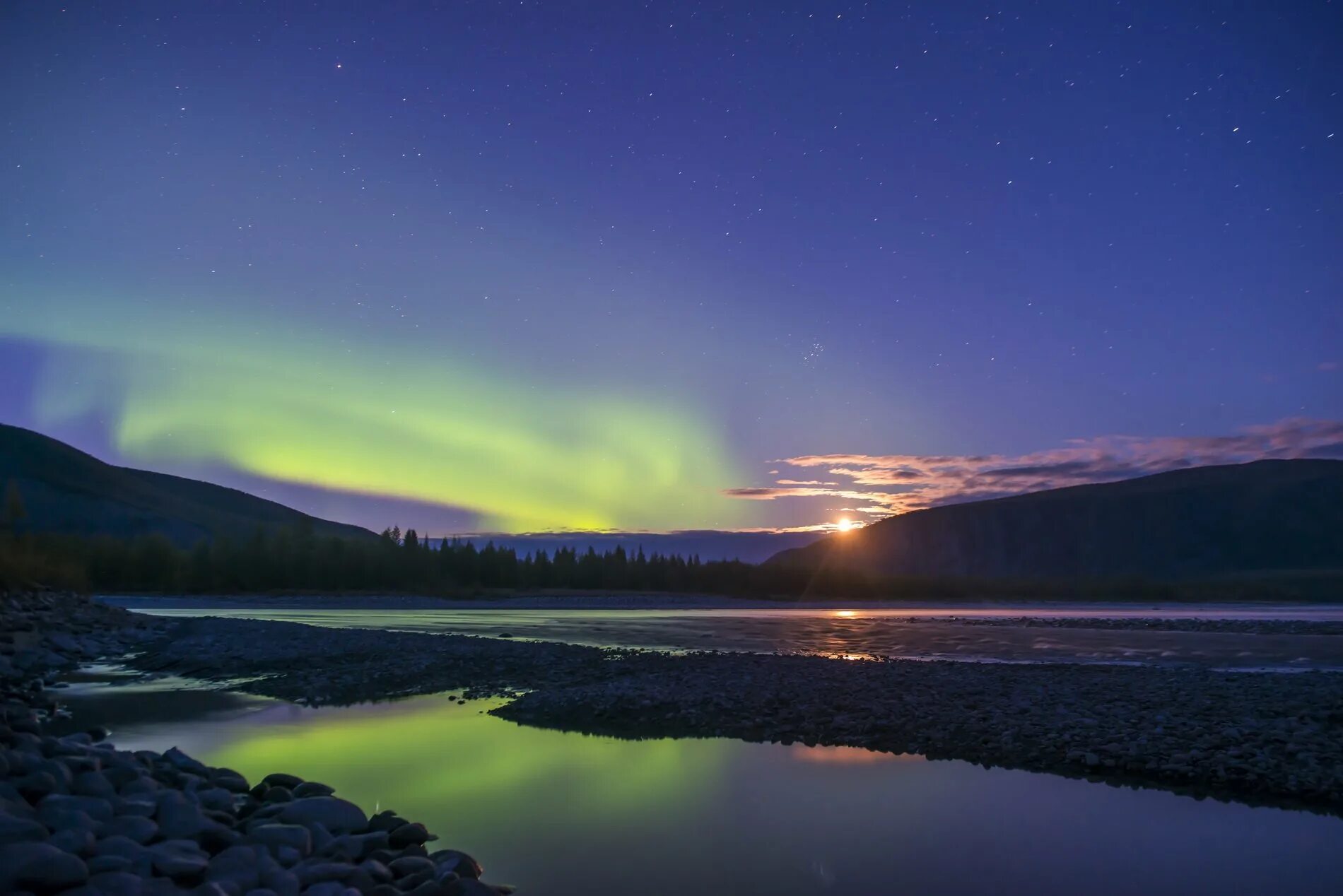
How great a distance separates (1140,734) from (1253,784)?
7.80 ft

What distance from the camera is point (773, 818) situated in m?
10.6

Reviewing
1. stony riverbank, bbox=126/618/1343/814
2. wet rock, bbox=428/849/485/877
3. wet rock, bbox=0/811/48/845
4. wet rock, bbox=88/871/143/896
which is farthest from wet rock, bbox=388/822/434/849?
stony riverbank, bbox=126/618/1343/814

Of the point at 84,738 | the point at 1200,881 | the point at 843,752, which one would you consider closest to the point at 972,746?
the point at 843,752

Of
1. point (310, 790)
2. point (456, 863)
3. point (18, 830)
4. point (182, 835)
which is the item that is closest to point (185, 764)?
point (310, 790)

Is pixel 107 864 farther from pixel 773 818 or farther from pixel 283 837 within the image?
pixel 773 818

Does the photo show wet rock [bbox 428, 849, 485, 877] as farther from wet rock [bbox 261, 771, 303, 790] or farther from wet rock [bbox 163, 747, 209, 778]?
wet rock [bbox 163, 747, 209, 778]

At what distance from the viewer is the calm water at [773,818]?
862 centimetres

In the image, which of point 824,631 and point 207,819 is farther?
point 824,631

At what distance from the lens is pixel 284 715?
17750mm

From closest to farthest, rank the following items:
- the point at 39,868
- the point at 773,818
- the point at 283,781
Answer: the point at 39,868 < the point at 283,781 < the point at 773,818

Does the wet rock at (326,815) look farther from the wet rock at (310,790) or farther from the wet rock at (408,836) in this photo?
the wet rock at (310,790)

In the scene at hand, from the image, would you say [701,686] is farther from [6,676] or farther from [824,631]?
[824,631]

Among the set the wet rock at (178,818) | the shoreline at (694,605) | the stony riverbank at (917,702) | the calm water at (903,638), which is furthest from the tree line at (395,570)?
the wet rock at (178,818)

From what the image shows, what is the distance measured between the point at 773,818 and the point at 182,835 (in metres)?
6.69
